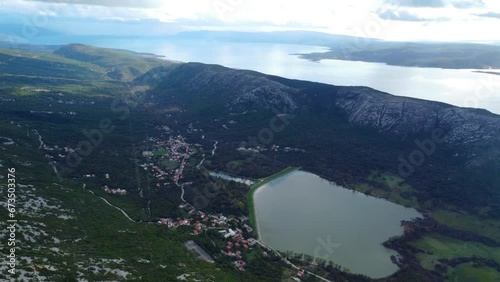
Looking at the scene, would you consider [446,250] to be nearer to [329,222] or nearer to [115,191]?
[329,222]

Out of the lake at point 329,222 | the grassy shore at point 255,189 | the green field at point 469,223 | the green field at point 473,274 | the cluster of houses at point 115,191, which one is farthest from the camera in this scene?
the cluster of houses at point 115,191

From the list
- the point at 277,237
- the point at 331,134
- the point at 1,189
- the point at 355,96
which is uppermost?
the point at 355,96

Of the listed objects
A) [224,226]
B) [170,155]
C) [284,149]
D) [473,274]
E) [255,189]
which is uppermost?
[284,149]

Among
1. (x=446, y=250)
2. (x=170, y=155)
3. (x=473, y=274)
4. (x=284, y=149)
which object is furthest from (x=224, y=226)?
(x=284, y=149)

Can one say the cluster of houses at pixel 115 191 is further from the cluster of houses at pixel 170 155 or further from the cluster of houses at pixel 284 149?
the cluster of houses at pixel 284 149

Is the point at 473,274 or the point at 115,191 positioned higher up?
the point at 473,274

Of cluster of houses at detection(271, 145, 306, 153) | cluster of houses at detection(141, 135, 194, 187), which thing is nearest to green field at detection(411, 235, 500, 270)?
cluster of houses at detection(271, 145, 306, 153)

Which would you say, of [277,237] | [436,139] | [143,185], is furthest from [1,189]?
[436,139]

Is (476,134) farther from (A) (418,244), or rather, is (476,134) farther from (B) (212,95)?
(B) (212,95)

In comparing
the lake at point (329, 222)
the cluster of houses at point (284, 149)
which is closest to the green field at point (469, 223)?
the lake at point (329, 222)
